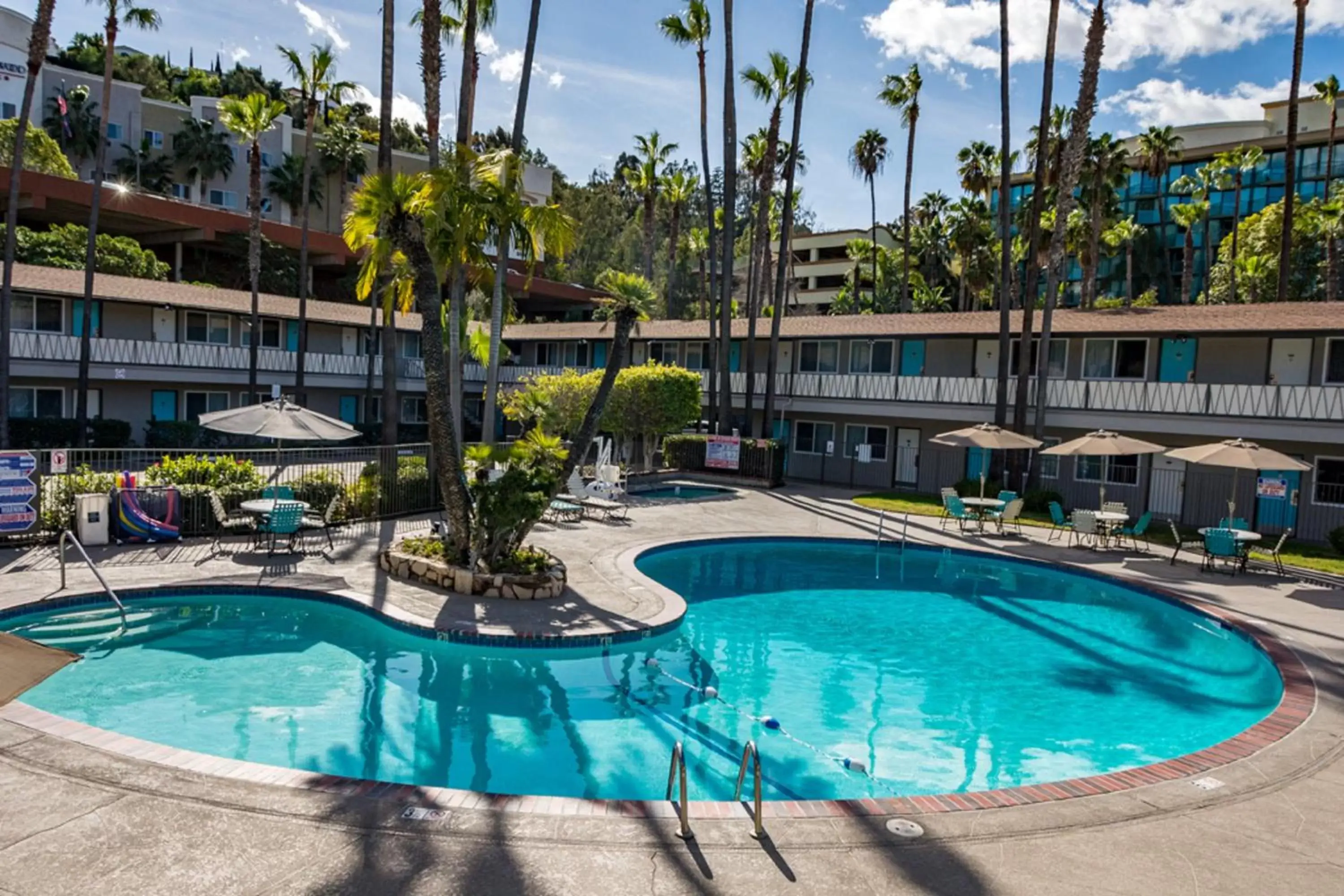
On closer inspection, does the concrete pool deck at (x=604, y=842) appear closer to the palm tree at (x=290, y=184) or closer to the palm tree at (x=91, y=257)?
the palm tree at (x=91, y=257)

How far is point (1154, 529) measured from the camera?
2480 centimetres

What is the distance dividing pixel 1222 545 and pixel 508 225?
1579cm

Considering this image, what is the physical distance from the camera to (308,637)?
1257cm

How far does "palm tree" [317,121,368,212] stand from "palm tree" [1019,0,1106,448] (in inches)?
1239

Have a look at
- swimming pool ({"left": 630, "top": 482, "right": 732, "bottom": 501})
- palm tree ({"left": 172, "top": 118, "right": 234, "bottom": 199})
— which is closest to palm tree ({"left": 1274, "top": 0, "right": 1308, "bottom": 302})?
swimming pool ({"left": 630, "top": 482, "right": 732, "bottom": 501})

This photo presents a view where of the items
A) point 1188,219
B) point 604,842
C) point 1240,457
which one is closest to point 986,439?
point 1240,457

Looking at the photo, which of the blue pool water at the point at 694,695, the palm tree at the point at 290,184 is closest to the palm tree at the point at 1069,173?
the blue pool water at the point at 694,695

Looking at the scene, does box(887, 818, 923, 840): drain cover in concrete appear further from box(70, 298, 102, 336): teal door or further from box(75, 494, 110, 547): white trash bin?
box(70, 298, 102, 336): teal door

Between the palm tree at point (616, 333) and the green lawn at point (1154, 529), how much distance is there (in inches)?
545

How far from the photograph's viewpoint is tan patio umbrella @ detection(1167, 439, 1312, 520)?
60.8 ft

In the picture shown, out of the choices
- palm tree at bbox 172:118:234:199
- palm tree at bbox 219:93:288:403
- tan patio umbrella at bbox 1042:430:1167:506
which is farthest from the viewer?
palm tree at bbox 172:118:234:199

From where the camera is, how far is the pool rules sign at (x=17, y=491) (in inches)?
571

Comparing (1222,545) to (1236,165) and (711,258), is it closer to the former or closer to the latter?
(711,258)

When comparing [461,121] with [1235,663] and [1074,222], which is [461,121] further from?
[1074,222]
